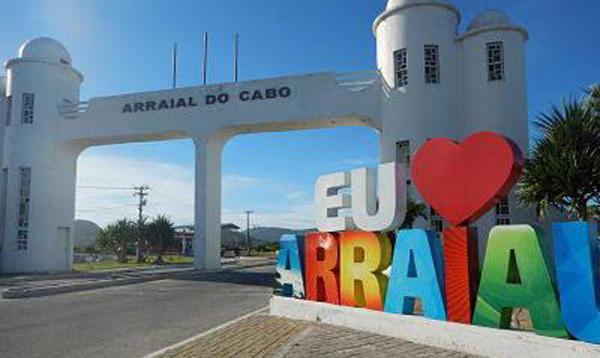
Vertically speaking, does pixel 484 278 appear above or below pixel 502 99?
below

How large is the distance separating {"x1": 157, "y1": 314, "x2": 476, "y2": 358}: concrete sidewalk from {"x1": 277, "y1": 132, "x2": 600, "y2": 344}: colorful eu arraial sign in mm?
742

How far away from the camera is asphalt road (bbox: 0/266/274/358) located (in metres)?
9.38

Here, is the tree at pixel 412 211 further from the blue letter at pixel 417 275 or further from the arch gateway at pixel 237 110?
the blue letter at pixel 417 275

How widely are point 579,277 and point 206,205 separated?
23.5 meters

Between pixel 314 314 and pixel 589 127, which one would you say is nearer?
pixel 314 314

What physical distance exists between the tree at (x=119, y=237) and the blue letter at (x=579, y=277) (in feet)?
154

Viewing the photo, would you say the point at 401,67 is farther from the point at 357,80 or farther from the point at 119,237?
the point at 119,237

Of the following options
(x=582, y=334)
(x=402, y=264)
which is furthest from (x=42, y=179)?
(x=582, y=334)

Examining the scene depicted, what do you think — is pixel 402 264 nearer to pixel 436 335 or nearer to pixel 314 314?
pixel 436 335

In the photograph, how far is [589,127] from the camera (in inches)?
536

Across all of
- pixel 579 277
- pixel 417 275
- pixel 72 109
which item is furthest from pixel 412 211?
pixel 72 109

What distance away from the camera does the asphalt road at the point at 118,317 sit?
30.8 ft

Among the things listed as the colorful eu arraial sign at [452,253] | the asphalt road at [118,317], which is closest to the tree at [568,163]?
the colorful eu arraial sign at [452,253]

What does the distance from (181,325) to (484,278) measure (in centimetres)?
604
